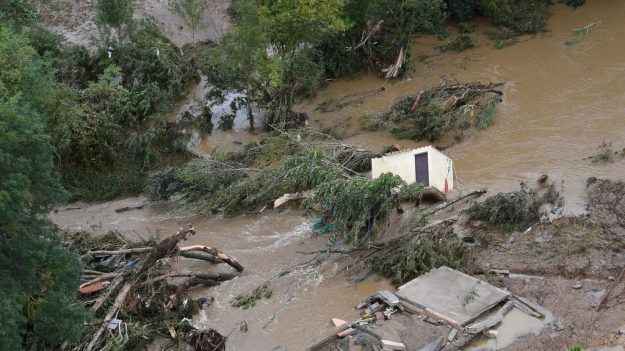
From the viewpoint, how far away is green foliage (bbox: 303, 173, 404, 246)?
36.3 ft

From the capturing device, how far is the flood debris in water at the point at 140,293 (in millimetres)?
9641

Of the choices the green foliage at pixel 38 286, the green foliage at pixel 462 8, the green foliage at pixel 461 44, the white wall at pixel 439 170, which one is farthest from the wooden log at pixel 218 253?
the green foliage at pixel 462 8

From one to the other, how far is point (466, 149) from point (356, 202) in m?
4.20

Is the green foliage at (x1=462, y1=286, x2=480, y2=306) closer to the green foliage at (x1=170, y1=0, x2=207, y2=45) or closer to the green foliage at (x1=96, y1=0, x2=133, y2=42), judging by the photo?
the green foliage at (x1=96, y1=0, x2=133, y2=42)

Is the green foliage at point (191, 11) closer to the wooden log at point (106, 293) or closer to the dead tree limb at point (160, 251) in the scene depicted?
the dead tree limb at point (160, 251)

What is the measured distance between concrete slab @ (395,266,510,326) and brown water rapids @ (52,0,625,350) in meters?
0.76

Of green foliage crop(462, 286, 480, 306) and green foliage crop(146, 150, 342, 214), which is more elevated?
green foliage crop(146, 150, 342, 214)

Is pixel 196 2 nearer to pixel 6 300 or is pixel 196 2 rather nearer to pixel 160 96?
pixel 160 96

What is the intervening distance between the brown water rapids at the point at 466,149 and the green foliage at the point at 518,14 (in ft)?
1.22

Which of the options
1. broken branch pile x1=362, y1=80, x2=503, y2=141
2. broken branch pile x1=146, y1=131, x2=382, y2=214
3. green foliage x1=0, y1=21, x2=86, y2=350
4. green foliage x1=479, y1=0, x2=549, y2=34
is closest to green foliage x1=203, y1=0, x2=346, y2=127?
broken branch pile x1=146, y1=131, x2=382, y2=214

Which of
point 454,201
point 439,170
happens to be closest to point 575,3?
point 439,170

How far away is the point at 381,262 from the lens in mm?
10914

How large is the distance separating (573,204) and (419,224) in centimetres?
265

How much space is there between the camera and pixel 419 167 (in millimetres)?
12594
